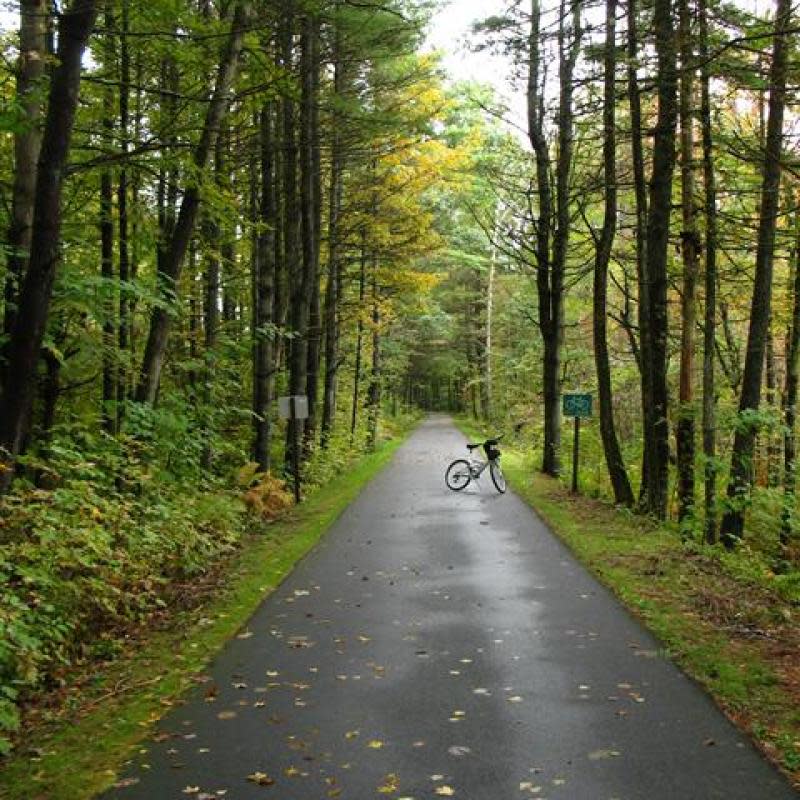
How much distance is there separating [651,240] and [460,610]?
27.0 ft

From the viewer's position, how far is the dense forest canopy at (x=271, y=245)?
6.98 metres

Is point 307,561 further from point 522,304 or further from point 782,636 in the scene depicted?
point 522,304

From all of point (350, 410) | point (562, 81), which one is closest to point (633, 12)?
point (562, 81)

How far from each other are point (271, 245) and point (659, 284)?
284 inches

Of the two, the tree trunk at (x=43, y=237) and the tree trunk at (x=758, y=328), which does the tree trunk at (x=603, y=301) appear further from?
the tree trunk at (x=43, y=237)

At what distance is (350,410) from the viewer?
32.0m

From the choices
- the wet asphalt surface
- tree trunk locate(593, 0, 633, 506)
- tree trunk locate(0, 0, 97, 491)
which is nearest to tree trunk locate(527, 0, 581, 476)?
tree trunk locate(593, 0, 633, 506)

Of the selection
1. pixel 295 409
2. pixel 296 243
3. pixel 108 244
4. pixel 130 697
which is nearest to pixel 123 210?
pixel 108 244

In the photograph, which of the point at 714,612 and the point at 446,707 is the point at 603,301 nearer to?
the point at 714,612

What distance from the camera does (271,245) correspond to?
15.2m

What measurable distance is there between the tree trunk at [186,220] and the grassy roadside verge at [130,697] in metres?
2.80

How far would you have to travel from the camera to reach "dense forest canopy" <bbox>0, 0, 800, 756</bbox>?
698 cm

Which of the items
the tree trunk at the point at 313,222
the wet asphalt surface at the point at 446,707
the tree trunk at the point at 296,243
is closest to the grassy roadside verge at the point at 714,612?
the wet asphalt surface at the point at 446,707

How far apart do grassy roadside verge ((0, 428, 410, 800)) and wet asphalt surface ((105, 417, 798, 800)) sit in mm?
196
